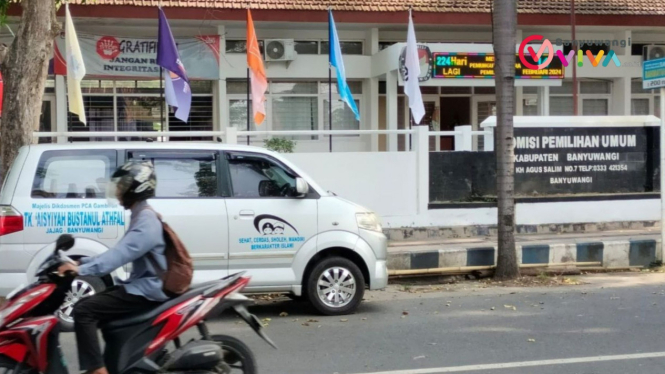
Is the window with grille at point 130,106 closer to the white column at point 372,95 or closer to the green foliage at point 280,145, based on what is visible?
the white column at point 372,95

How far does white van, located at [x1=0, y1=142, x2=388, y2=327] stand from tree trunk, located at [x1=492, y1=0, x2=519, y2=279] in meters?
2.89

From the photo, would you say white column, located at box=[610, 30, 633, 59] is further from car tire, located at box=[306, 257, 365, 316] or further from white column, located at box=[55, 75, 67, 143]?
car tire, located at box=[306, 257, 365, 316]

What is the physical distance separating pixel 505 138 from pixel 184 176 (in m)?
4.79

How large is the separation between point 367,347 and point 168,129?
1301cm

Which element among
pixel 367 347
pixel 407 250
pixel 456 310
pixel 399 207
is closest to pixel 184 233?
pixel 367 347

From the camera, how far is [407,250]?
11.5 m

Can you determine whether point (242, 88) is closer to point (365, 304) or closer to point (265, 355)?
point (365, 304)

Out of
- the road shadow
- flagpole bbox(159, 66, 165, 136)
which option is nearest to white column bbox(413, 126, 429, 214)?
the road shadow

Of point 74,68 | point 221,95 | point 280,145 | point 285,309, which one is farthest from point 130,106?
point 285,309

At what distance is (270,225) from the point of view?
8.23 metres

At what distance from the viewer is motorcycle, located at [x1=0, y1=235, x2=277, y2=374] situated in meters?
4.69

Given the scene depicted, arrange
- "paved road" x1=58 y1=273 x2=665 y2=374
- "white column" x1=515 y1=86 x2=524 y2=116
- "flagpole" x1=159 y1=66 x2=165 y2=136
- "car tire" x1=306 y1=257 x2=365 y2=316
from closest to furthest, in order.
→ "paved road" x1=58 y1=273 x2=665 y2=374 → "car tire" x1=306 y1=257 x2=365 y2=316 → "flagpole" x1=159 y1=66 x2=165 y2=136 → "white column" x1=515 y1=86 x2=524 y2=116

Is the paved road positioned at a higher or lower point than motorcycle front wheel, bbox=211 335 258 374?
lower

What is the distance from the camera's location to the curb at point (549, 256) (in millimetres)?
11016
